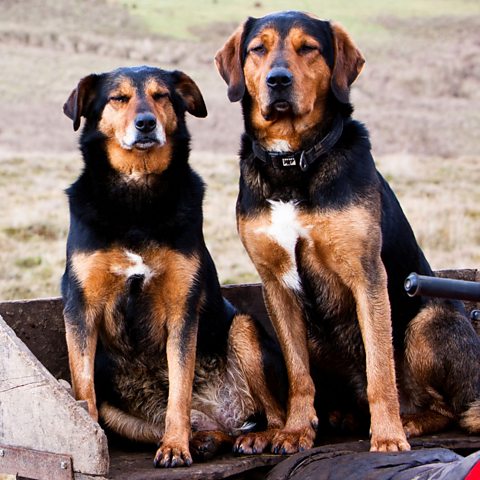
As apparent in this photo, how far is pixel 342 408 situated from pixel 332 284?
0.79 meters

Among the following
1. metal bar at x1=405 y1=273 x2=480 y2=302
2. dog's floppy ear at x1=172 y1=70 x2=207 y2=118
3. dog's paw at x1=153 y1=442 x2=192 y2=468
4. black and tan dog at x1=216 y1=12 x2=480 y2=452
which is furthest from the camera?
dog's floppy ear at x1=172 y1=70 x2=207 y2=118

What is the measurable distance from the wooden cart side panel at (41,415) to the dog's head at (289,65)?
1479mm

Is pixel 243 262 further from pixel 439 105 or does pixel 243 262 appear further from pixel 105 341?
pixel 439 105

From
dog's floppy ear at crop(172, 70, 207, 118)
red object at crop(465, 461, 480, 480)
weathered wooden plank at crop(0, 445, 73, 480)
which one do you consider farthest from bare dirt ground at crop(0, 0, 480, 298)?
red object at crop(465, 461, 480, 480)

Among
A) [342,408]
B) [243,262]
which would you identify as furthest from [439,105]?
[342,408]

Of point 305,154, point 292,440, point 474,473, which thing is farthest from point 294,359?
point 474,473

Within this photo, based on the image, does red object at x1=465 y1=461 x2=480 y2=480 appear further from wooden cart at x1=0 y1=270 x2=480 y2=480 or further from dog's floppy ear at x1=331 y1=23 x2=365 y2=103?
dog's floppy ear at x1=331 y1=23 x2=365 y2=103

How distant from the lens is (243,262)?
11398 millimetres

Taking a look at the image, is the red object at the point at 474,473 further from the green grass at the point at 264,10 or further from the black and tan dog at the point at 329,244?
the green grass at the point at 264,10

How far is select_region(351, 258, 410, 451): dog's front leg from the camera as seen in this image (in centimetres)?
397

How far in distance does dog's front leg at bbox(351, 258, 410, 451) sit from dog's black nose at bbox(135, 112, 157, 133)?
114 cm

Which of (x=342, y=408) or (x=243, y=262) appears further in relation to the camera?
(x=243, y=262)

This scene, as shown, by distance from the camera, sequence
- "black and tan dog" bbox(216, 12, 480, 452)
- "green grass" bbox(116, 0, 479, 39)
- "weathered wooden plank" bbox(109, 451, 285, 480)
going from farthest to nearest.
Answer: "green grass" bbox(116, 0, 479, 39) < "black and tan dog" bbox(216, 12, 480, 452) < "weathered wooden plank" bbox(109, 451, 285, 480)

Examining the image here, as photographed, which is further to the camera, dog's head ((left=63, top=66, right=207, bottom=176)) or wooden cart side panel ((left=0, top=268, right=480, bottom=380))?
wooden cart side panel ((left=0, top=268, right=480, bottom=380))
